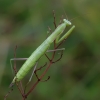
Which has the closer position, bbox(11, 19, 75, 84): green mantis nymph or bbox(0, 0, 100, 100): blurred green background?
bbox(11, 19, 75, 84): green mantis nymph

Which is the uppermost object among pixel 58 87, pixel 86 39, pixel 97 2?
pixel 97 2

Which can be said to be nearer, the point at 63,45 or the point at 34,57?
the point at 34,57

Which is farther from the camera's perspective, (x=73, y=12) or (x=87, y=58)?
(x=87, y=58)

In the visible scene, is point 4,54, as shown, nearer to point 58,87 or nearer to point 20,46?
point 20,46

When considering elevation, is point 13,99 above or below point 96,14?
below

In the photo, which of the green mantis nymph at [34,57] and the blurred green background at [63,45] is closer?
the green mantis nymph at [34,57]

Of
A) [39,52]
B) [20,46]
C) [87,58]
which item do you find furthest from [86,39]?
[39,52]

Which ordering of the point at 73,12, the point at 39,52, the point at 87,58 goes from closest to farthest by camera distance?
the point at 39,52 < the point at 73,12 < the point at 87,58

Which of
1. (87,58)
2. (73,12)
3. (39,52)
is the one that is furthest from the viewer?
(87,58)
